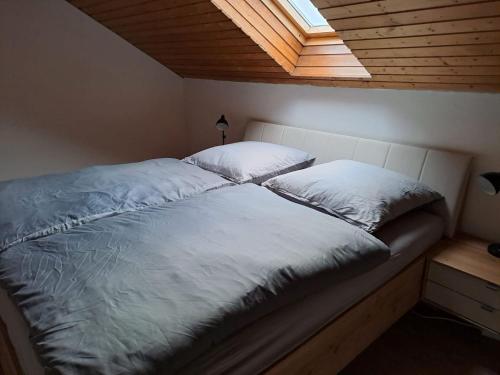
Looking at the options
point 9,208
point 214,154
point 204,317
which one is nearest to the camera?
point 204,317

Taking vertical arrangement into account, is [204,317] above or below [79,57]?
below

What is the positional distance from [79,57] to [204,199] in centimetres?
212

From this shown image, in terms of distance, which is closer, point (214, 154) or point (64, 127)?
point (214, 154)

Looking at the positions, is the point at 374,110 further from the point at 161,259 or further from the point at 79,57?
the point at 79,57

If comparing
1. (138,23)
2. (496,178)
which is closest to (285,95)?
(138,23)

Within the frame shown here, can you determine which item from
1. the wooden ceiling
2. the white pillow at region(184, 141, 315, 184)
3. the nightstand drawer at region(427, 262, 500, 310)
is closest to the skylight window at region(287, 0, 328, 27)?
the wooden ceiling

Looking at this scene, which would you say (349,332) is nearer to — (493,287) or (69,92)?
(493,287)

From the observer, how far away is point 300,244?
131 centimetres

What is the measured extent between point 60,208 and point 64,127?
5.65 feet

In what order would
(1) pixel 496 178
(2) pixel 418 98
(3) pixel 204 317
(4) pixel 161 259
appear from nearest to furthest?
(3) pixel 204 317, (4) pixel 161 259, (1) pixel 496 178, (2) pixel 418 98

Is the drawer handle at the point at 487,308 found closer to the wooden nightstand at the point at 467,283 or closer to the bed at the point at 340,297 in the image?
the wooden nightstand at the point at 467,283

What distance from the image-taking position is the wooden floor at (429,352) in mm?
1538

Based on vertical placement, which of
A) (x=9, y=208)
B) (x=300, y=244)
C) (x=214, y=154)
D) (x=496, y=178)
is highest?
(x=496, y=178)

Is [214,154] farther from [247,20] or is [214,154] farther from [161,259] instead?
[161,259]
